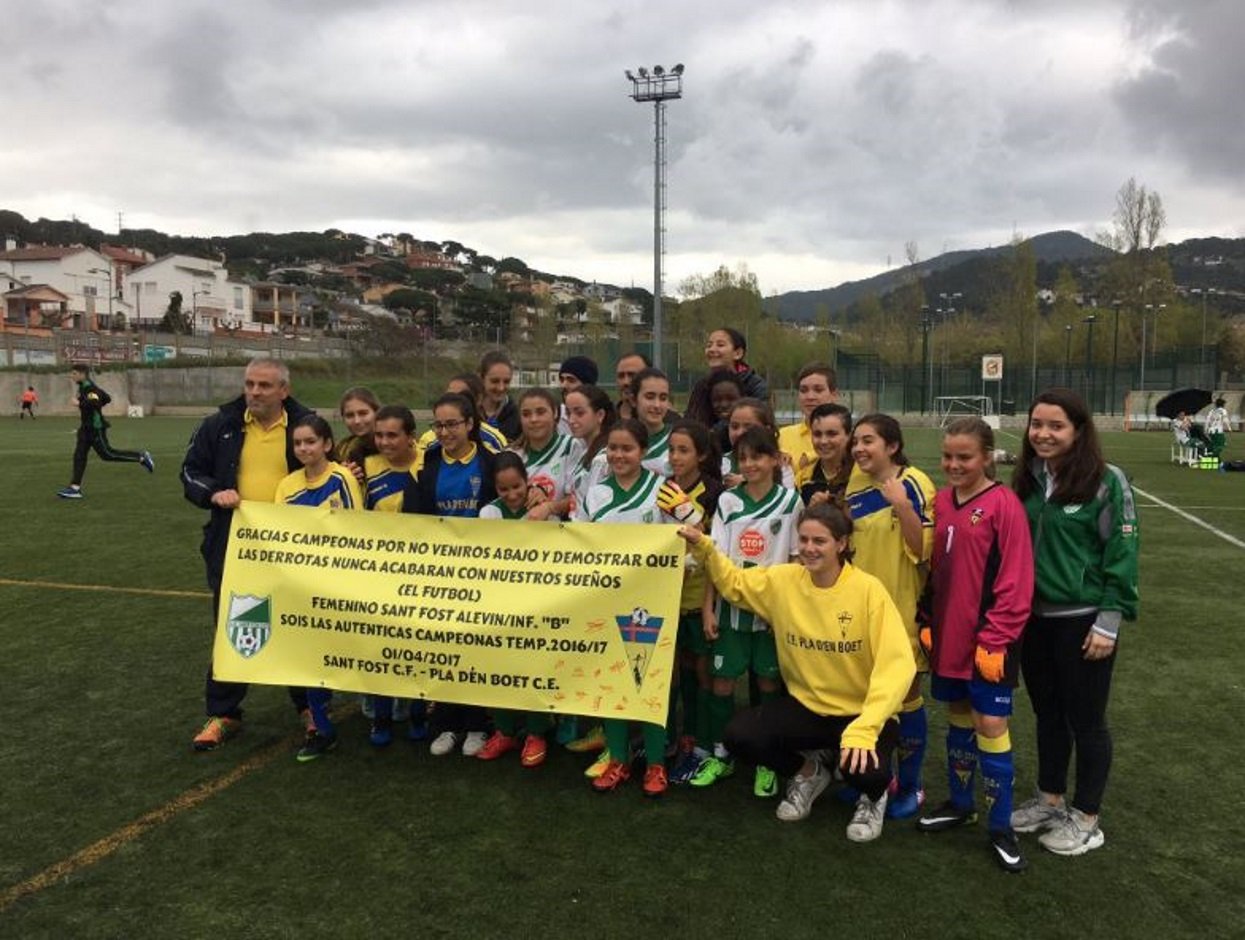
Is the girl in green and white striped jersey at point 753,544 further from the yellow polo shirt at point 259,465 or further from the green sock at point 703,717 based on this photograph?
the yellow polo shirt at point 259,465

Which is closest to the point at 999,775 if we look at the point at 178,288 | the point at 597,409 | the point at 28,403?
the point at 597,409

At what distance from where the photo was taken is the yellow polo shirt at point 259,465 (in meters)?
4.56

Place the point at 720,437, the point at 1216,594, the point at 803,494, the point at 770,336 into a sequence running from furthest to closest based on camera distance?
the point at 770,336, the point at 1216,594, the point at 720,437, the point at 803,494

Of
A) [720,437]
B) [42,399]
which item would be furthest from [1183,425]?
[42,399]

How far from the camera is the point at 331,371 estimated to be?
52.4 meters

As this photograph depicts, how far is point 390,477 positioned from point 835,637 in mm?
2425

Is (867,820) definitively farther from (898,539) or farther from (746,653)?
(898,539)

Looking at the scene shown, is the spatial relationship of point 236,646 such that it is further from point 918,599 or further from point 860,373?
point 860,373

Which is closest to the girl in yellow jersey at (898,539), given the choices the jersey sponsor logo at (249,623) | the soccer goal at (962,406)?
the jersey sponsor logo at (249,623)

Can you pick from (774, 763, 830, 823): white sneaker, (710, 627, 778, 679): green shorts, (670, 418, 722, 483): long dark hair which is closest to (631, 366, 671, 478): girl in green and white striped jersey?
(670, 418, 722, 483): long dark hair

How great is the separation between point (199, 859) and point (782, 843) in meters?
2.26

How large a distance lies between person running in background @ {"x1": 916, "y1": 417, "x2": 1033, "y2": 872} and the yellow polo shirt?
3.18m

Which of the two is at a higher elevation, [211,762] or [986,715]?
[986,715]

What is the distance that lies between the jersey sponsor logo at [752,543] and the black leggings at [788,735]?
0.63m
